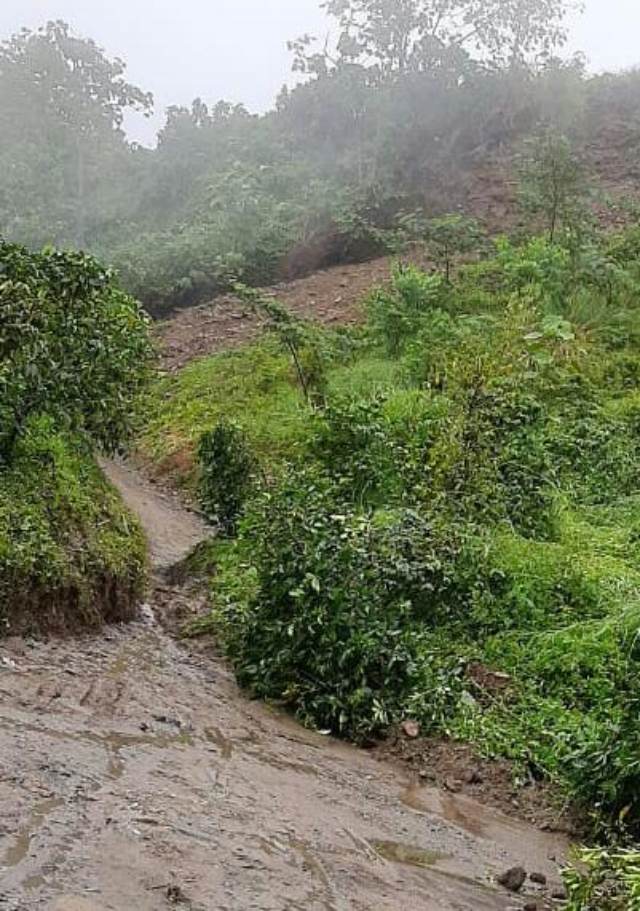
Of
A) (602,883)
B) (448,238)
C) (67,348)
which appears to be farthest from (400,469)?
(448,238)

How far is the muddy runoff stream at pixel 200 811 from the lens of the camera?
3404mm

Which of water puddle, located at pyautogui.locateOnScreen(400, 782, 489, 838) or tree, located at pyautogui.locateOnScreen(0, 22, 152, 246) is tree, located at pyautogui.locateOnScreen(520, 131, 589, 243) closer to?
water puddle, located at pyautogui.locateOnScreen(400, 782, 489, 838)

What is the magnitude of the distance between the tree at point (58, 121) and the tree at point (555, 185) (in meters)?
14.4

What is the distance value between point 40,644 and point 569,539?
12.8 feet

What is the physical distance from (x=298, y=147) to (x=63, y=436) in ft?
62.2

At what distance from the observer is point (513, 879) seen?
4.13 m

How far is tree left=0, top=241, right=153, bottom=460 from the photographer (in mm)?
6797

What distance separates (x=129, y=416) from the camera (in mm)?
7895

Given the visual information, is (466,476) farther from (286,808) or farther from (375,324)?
(375,324)

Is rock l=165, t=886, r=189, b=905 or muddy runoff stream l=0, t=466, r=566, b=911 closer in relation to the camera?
rock l=165, t=886, r=189, b=905

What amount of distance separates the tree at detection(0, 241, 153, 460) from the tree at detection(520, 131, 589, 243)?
8616mm

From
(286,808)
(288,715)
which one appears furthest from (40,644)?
(286,808)

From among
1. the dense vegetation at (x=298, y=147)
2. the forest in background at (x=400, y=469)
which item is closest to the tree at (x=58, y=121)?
the dense vegetation at (x=298, y=147)

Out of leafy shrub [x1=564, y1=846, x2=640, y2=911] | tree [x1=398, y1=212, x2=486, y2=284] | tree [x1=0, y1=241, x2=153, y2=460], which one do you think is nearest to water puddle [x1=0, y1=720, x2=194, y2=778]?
leafy shrub [x1=564, y1=846, x2=640, y2=911]
